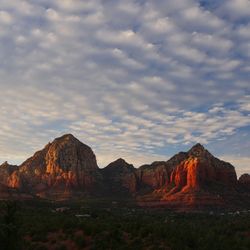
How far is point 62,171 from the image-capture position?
185 metres

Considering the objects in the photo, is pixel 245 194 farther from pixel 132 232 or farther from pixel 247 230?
pixel 132 232

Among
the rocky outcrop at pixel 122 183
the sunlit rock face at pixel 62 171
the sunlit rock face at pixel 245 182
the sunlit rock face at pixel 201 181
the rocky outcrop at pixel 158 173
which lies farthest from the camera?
the rocky outcrop at pixel 122 183

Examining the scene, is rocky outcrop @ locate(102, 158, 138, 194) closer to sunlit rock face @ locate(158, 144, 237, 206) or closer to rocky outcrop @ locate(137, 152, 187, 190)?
rocky outcrop @ locate(137, 152, 187, 190)

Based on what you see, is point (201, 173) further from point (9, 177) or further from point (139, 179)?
point (9, 177)

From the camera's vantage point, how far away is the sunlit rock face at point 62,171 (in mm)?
179250

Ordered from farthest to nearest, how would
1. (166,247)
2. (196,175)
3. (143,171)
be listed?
(143,171) → (196,175) → (166,247)

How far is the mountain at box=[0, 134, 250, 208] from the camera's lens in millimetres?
150250

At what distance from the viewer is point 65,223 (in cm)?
→ 4778

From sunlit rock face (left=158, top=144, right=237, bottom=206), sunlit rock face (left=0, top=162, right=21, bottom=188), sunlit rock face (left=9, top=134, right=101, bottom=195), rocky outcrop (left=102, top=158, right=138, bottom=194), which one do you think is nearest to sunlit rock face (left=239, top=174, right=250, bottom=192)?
sunlit rock face (left=158, top=144, right=237, bottom=206)

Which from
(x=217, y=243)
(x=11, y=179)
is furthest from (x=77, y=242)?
(x=11, y=179)

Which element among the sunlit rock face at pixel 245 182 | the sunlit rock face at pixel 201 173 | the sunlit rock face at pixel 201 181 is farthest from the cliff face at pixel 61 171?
the sunlit rock face at pixel 245 182

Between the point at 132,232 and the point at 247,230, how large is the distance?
23.4 meters

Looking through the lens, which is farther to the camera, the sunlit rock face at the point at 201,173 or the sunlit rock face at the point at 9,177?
the sunlit rock face at the point at 9,177

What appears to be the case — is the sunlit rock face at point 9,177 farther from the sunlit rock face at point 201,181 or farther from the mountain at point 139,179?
the sunlit rock face at point 201,181
